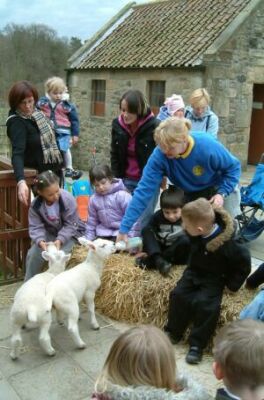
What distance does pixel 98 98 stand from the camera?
16.5m

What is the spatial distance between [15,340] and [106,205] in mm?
1785

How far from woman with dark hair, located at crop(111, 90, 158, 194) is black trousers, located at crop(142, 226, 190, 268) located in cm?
94

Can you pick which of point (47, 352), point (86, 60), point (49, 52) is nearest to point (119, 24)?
point (86, 60)

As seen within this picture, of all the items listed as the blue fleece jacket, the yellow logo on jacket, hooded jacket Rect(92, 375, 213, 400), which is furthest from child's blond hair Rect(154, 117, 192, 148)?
hooded jacket Rect(92, 375, 213, 400)

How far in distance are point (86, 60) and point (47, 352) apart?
47.9ft

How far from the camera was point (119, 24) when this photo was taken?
17078 mm

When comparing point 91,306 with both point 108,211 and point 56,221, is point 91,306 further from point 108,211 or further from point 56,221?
point 108,211

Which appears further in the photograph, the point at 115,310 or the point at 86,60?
the point at 86,60

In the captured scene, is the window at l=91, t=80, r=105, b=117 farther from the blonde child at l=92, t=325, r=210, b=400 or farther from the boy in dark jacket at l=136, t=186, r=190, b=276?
the blonde child at l=92, t=325, r=210, b=400

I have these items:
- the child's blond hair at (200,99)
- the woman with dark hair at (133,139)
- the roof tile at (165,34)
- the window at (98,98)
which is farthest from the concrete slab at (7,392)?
the window at (98,98)

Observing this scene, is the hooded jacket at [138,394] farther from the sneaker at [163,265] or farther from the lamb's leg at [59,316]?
the sneaker at [163,265]

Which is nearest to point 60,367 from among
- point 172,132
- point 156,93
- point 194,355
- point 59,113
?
point 194,355

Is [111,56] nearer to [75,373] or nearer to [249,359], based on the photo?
[75,373]

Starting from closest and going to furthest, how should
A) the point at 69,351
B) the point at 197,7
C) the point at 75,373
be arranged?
the point at 75,373 < the point at 69,351 < the point at 197,7
